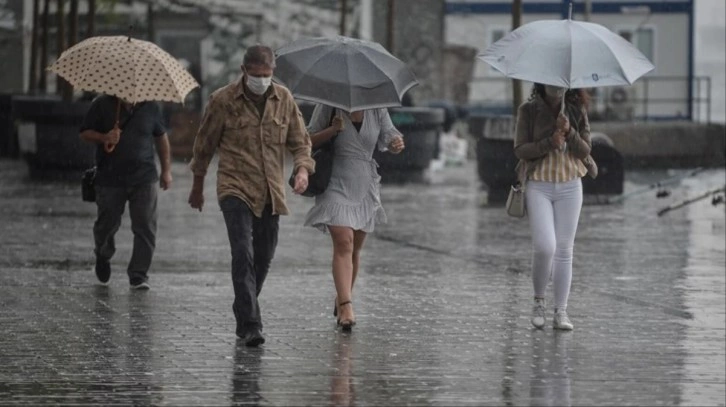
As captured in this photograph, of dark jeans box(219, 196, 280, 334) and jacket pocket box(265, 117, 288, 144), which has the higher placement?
jacket pocket box(265, 117, 288, 144)

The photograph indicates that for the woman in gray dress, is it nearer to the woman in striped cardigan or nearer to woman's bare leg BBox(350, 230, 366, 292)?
woman's bare leg BBox(350, 230, 366, 292)

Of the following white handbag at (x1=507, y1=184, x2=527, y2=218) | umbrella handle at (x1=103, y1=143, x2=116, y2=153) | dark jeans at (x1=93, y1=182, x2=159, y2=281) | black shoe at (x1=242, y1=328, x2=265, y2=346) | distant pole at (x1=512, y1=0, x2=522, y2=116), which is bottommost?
black shoe at (x1=242, y1=328, x2=265, y2=346)

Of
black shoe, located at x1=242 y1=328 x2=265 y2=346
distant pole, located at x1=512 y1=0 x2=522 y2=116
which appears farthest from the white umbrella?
distant pole, located at x1=512 y1=0 x2=522 y2=116

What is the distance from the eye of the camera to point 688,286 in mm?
13844

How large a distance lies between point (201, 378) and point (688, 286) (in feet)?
18.6

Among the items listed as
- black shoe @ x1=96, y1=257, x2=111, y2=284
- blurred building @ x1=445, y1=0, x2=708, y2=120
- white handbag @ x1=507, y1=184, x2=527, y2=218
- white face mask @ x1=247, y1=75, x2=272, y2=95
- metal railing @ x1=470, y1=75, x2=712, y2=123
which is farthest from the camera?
blurred building @ x1=445, y1=0, x2=708, y2=120

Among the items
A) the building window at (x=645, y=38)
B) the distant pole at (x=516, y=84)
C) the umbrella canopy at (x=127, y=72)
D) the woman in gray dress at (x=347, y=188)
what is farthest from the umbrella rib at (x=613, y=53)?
the building window at (x=645, y=38)

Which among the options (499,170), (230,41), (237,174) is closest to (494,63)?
(237,174)

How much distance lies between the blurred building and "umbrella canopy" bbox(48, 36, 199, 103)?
27.9 m

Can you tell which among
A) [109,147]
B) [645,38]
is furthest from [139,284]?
[645,38]

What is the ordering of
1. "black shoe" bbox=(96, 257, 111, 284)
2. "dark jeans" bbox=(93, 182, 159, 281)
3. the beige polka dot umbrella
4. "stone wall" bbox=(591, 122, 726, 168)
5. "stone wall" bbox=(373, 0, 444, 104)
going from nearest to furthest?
the beige polka dot umbrella
"dark jeans" bbox=(93, 182, 159, 281)
"black shoe" bbox=(96, 257, 111, 284)
"stone wall" bbox=(591, 122, 726, 168)
"stone wall" bbox=(373, 0, 444, 104)

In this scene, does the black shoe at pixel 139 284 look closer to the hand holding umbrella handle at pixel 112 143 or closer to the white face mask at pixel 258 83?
the hand holding umbrella handle at pixel 112 143

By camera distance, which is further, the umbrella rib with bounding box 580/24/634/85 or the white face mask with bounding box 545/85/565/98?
the white face mask with bounding box 545/85/565/98

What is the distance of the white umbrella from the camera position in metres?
10.8
